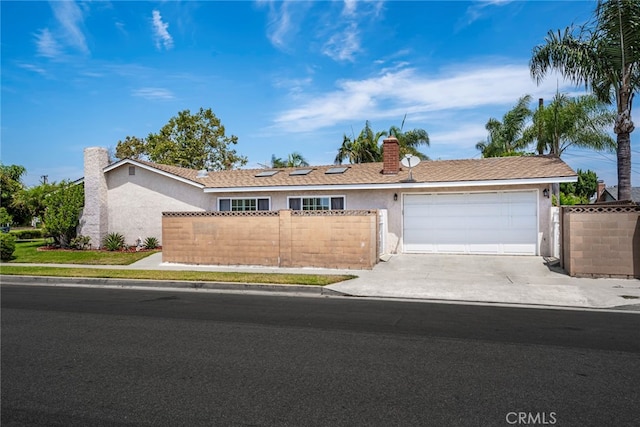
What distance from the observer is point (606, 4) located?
15.4m

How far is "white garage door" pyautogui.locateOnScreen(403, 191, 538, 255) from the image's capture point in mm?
16016

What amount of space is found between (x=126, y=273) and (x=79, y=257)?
21.1 feet

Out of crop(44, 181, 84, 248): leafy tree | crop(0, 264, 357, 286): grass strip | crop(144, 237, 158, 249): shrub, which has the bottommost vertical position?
crop(0, 264, 357, 286): grass strip

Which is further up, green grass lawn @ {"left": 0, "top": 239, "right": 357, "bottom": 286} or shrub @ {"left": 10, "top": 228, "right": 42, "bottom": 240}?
shrub @ {"left": 10, "top": 228, "right": 42, "bottom": 240}

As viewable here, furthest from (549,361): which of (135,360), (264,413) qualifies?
(135,360)

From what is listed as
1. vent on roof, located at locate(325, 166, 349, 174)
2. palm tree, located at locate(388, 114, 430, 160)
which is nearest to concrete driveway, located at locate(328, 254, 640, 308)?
vent on roof, located at locate(325, 166, 349, 174)

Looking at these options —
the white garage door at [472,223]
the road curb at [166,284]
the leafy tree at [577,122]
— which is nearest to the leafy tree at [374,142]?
the leafy tree at [577,122]

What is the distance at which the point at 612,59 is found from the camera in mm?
15758

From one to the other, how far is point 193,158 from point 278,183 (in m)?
24.2

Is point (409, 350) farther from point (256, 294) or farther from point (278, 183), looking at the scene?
point (278, 183)

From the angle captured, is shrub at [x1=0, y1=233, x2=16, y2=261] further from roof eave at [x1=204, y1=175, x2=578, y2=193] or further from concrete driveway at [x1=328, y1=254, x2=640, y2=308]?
concrete driveway at [x1=328, y1=254, x2=640, y2=308]

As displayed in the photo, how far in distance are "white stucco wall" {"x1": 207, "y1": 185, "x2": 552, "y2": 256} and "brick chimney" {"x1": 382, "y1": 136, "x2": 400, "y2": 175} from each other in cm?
158

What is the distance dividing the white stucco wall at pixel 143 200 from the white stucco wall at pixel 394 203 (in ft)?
10.1

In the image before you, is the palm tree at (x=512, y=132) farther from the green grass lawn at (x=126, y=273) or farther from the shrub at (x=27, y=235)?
the shrub at (x=27, y=235)
